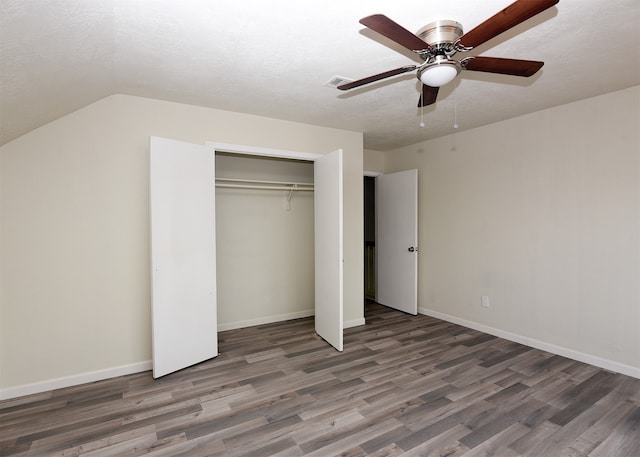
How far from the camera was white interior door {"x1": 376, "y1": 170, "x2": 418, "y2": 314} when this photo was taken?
464 centimetres

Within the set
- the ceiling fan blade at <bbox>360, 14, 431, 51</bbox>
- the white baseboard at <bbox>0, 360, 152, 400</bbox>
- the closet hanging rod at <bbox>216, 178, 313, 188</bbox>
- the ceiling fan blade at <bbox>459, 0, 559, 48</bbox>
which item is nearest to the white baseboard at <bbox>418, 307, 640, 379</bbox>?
the closet hanging rod at <bbox>216, 178, 313, 188</bbox>

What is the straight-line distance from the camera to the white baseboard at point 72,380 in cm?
255

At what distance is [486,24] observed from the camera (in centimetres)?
147

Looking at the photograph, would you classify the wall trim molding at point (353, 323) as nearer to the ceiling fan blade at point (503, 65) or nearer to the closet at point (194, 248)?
the closet at point (194, 248)

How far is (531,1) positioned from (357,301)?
3519mm

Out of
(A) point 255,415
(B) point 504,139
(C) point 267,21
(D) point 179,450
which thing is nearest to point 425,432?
(A) point 255,415

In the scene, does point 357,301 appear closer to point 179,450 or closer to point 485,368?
point 485,368

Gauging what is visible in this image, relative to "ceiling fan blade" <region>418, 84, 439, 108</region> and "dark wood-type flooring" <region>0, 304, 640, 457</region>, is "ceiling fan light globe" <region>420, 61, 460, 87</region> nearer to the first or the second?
"ceiling fan blade" <region>418, 84, 439, 108</region>

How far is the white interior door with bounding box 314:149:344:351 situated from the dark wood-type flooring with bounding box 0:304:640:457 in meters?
0.37

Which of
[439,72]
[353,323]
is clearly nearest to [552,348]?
[353,323]

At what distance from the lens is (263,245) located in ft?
14.2

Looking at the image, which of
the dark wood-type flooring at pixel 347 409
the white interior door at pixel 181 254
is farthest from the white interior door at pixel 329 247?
the white interior door at pixel 181 254

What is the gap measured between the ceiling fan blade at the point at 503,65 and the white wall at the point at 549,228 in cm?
175

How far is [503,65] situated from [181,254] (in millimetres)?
2764
